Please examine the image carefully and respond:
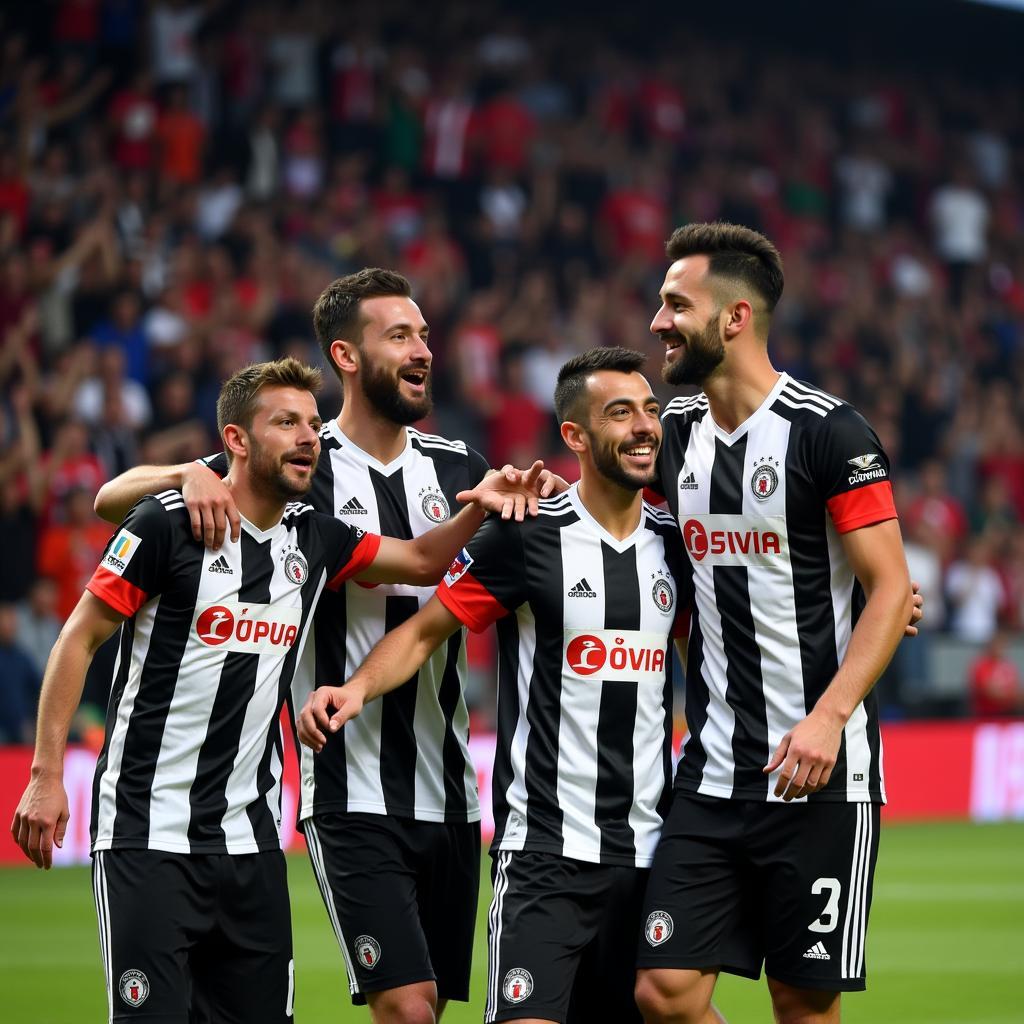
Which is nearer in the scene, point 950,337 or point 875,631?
point 875,631

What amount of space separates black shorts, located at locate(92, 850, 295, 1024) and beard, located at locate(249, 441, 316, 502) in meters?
1.01

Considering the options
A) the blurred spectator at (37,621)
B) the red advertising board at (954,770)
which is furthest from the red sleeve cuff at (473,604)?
the red advertising board at (954,770)

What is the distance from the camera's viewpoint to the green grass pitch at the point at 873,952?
7.57 metres

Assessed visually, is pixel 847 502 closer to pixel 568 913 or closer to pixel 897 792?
pixel 568 913

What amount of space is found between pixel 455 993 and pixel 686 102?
16.5 m

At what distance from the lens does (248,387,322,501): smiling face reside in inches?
197

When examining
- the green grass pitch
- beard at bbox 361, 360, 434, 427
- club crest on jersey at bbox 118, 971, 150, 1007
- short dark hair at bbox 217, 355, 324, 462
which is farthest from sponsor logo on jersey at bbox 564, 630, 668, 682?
the green grass pitch

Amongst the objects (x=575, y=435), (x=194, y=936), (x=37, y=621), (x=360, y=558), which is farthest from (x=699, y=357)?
(x=37, y=621)

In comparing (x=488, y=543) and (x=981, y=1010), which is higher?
(x=488, y=543)

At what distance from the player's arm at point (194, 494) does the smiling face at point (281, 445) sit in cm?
12

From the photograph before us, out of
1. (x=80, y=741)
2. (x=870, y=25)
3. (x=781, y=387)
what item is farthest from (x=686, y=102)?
(x=781, y=387)

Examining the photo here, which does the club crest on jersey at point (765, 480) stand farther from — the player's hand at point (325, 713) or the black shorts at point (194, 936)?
the black shorts at point (194, 936)

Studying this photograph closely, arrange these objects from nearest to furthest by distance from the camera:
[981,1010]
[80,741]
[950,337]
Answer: [981,1010] → [80,741] → [950,337]

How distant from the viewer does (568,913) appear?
4887 millimetres
